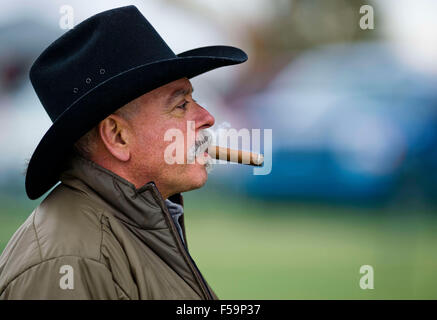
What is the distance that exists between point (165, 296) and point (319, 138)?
280 inches

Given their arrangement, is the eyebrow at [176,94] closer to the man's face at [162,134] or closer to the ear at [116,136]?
the man's face at [162,134]

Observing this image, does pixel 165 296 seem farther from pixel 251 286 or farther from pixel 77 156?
pixel 251 286

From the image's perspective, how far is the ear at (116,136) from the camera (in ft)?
5.94

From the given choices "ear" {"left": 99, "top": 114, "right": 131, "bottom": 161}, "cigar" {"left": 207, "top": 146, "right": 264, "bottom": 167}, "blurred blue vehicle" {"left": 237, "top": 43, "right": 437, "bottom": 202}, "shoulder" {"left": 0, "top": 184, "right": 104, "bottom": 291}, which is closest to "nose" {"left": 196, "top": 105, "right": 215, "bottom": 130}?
"cigar" {"left": 207, "top": 146, "right": 264, "bottom": 167}

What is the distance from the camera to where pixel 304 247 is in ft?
28.3

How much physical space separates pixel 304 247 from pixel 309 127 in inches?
80.2

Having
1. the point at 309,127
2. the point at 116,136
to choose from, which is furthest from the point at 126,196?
the point at 309,127

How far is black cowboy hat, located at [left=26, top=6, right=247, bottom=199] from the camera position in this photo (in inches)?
65.5

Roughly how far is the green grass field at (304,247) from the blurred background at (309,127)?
0.03 metres

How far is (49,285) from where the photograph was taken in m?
1.40

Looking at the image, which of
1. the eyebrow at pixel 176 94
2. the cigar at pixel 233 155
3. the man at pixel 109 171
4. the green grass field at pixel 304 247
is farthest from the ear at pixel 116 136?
the green grass field at pixel 304 247

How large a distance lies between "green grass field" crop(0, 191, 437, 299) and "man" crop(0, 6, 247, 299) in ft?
14.6

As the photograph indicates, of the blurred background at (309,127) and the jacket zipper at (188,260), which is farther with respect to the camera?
the blurred background at (309,127)
